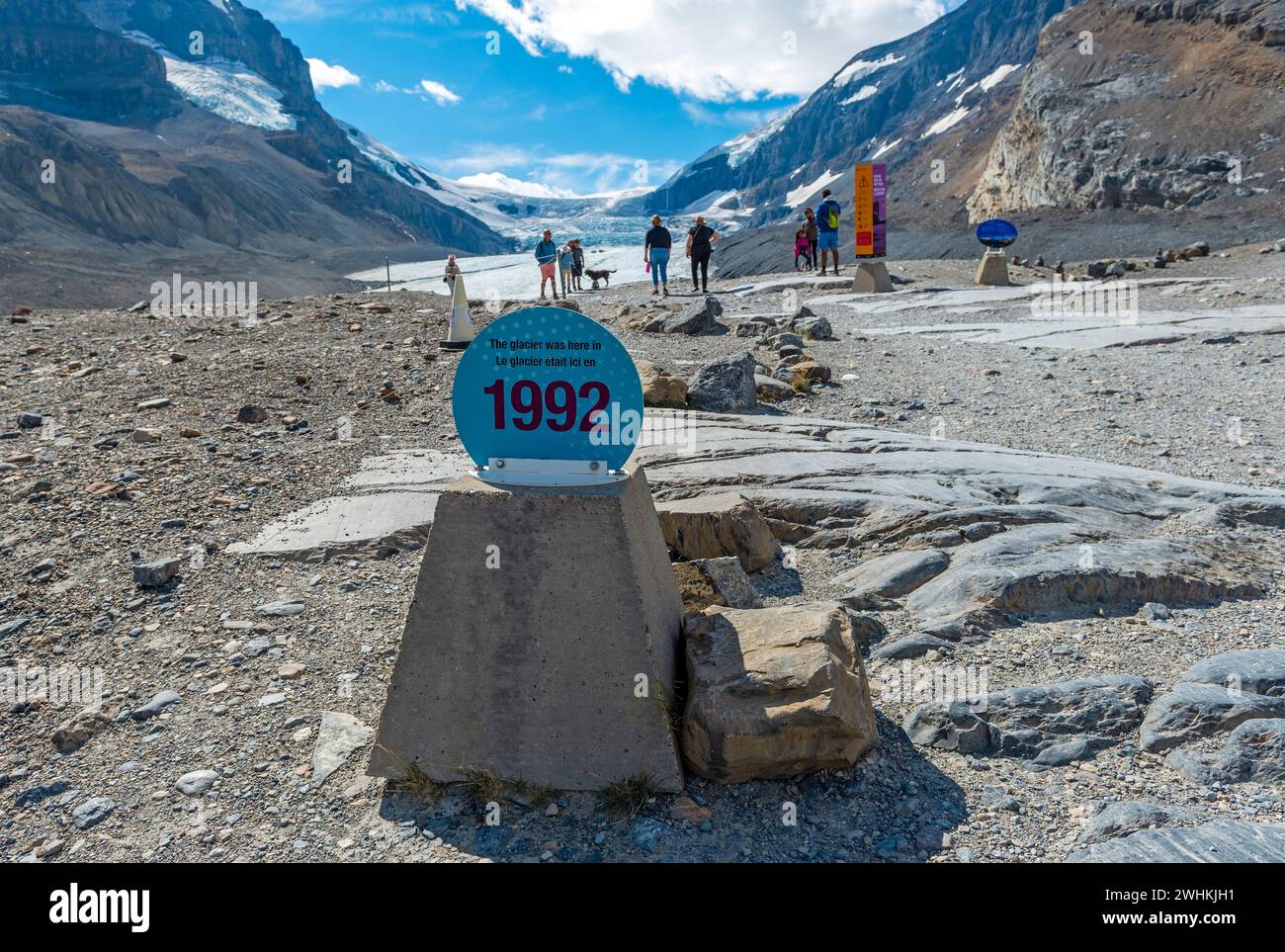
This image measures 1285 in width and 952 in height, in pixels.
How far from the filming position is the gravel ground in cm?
306

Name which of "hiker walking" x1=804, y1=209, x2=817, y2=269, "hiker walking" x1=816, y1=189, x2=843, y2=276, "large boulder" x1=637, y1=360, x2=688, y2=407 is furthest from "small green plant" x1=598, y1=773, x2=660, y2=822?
"hiker walking" x1=804, y1=209, x2=817, y2=269

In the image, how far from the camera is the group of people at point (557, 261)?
19.2 metres

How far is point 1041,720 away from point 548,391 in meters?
2.44

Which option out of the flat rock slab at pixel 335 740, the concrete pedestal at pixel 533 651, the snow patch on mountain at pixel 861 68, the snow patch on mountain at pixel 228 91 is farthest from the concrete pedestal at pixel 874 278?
the snow patch on mountain at pixel 861 68

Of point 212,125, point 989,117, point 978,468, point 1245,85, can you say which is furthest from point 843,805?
point 212,125

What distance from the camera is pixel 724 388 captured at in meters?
8.98

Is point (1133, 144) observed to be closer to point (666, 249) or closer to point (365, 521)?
point (666, 249)

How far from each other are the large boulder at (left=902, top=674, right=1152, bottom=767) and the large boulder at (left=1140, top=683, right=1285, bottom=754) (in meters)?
0.09

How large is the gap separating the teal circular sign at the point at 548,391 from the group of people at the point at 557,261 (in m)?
15.3

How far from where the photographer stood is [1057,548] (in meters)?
4.83

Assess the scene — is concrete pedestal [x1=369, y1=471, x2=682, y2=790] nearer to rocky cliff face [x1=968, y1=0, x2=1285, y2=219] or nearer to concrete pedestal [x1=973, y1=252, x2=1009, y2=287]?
concrete pedestal [x1=973, y1=252, x2=1009, y2=287]

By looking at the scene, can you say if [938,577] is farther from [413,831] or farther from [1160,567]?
[413,831]

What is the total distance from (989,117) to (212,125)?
9664 centimetres

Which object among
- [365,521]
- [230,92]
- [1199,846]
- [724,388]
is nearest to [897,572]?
[1199,846]
